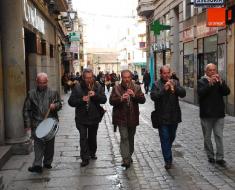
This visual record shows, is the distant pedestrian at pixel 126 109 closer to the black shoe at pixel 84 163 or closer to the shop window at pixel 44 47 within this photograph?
the black shoe at pixel 84 163

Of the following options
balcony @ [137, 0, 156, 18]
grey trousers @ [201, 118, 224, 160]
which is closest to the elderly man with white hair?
grey trousers @ [201, 118, 224, 160]

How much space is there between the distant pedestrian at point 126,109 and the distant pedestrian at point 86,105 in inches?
18.1

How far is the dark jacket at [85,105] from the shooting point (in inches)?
344

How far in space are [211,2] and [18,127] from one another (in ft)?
27.8

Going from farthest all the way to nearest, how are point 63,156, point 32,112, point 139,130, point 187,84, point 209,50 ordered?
point 187,84
point 209,50
point 139,130
point 63,156
point 32,112

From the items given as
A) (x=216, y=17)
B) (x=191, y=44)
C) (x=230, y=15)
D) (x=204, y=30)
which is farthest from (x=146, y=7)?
(x=230, y=15)

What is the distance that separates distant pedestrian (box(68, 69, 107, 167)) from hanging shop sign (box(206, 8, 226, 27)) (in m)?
8.72

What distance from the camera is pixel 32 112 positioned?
8266 millimetres

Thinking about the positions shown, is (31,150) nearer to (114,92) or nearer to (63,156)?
(63,156)

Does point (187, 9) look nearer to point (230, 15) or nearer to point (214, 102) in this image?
point (230, 15)

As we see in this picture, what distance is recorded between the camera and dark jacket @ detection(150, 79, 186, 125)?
8.12 meters

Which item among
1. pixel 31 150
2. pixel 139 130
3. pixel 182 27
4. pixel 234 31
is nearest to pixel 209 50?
pixel 234 31

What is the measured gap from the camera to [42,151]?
8328 mm

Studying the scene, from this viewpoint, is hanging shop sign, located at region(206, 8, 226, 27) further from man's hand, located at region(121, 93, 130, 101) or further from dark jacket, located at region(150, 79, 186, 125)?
man's hand, located at region(121, 93, 130, 101)
